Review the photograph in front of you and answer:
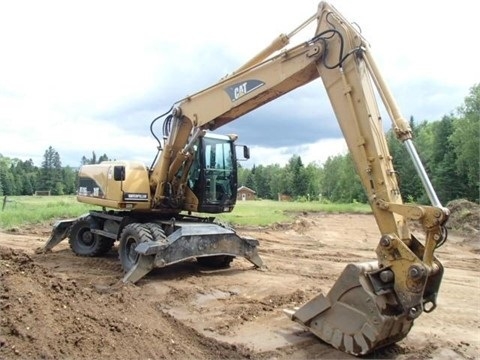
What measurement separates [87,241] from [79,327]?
19.6ft

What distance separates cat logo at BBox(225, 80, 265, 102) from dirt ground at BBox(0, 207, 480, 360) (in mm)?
3024

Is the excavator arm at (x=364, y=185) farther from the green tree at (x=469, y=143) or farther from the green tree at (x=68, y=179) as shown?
the green tree at (x=68, y=179)

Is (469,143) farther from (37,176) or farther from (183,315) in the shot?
(37,176)

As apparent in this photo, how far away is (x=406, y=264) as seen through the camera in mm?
4273

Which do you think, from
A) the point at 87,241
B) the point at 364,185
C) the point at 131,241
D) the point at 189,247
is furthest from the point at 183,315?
the point at 87,241

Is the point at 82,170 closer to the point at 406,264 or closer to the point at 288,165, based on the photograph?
the point at 406,264

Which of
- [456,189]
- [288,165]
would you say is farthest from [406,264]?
[288,165]

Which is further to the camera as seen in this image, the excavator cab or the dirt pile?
the excavator cab

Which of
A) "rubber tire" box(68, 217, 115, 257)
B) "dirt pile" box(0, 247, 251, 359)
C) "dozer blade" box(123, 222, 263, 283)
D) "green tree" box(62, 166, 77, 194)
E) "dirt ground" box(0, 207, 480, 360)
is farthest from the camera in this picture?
"green tree" box(62, 166, 77, 194)

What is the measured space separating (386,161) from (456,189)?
1605 inches

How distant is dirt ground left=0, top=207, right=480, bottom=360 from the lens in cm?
421

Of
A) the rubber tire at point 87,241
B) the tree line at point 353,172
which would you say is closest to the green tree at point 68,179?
the tree line at point 353,172

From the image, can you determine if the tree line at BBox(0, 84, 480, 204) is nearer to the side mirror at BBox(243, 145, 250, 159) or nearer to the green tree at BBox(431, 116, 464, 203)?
the green tree at BBox(431, 116, 464, 203)

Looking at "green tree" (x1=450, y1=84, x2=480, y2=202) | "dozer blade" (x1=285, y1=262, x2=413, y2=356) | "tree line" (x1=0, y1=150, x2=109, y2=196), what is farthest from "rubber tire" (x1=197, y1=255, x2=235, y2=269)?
"tree line" (x1=0, y1=150, x2=109, y2=196)
